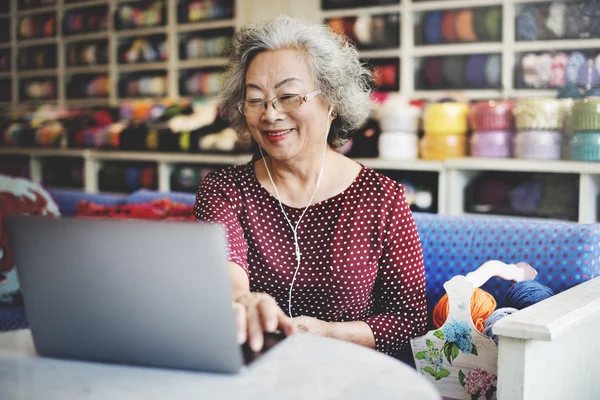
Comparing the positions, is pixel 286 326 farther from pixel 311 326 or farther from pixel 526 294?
pixel 526 294

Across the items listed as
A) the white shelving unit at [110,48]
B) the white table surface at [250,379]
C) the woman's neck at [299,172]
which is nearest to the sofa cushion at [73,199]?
the woman's neck at [299,172]

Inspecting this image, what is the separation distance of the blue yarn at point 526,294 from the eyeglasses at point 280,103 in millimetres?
651

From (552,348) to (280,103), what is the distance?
0.75m

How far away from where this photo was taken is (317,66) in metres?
1.61

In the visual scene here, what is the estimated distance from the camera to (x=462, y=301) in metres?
1.50

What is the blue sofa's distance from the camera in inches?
68.7

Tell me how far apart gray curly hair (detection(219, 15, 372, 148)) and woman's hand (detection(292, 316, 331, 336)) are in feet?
1.64

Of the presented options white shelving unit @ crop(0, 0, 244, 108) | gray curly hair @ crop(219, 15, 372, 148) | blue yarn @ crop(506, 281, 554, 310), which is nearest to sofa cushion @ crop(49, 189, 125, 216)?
gray curly hair @ crop(219, 15, 372, 148)

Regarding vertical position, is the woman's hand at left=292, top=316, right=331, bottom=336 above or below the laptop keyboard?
below

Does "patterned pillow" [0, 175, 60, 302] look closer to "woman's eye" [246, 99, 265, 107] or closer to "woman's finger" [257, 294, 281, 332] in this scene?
"woman's eye" [246, 99, 265, 107]

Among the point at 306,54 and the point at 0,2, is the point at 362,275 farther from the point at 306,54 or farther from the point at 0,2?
the point at 0,2

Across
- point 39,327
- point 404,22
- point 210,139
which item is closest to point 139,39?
point 210,139

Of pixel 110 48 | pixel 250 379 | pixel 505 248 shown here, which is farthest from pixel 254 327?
pixel 110 48

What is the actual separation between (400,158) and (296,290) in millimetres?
1947
